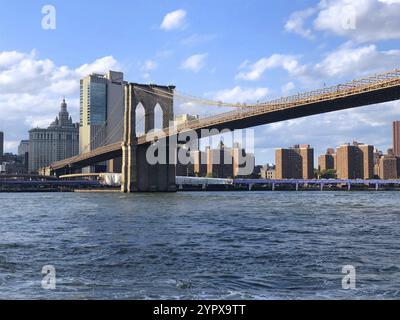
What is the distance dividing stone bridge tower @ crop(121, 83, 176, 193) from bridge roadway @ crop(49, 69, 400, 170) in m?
6.11

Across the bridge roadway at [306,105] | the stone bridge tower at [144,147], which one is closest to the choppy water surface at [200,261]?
the bridge roadway at [306,105]

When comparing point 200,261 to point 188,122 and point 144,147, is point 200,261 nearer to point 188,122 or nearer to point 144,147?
point 188,122

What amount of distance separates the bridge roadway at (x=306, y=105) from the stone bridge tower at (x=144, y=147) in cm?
611

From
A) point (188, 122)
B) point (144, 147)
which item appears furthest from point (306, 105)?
point (144, 147)

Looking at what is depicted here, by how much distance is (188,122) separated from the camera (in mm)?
78250

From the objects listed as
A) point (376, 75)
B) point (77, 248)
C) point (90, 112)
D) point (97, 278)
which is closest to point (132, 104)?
point (376, 75)

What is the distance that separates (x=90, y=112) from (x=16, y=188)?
69.2m

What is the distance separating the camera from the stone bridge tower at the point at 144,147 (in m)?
85.9

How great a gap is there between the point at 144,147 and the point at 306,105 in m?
38.4

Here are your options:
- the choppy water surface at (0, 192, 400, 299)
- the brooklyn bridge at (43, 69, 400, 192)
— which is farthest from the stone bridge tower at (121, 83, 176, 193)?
the choppy water surface at (0, 192, 400, 299)

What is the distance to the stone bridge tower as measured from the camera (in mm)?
85875

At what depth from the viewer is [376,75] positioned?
155 feet

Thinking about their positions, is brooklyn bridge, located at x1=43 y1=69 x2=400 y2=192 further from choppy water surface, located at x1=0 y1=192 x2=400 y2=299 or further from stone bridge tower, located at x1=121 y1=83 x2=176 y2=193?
choppy water surface, located at x1=0 y1=192 x2=400 y2=299
